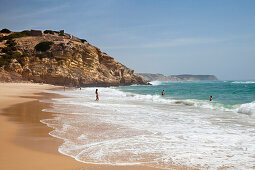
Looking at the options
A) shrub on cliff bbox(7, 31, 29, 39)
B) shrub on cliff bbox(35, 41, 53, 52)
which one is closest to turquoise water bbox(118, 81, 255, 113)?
shrub on cliff bbox(35, 41, 53, 52)

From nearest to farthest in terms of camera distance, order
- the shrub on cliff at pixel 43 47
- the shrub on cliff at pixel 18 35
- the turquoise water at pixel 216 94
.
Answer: the turquoise water at pixel 216 94
the shrub on cliff at pixel 43 47
the shrub on cliff at pixel 18 35

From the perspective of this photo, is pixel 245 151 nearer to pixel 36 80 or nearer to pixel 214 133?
pixel 214 133

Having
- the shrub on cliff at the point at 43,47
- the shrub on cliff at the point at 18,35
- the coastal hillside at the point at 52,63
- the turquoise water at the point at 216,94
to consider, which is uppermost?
the shrub on cliff at the point at 18,35

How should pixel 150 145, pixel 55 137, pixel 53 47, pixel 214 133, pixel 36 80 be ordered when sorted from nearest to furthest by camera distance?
pixel 150 145, pixel 55 137, pixel 214 133, pixel 36 80, pixel 53 47

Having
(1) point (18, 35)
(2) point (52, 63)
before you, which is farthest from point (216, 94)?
(1) point (18, 35)

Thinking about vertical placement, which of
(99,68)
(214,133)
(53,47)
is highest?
(53,47)

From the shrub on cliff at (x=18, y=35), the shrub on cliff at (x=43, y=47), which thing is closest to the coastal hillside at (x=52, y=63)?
the shrub on cliff at (x=43, y=47)

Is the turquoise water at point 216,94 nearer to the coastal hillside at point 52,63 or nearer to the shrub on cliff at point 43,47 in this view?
the coastal hillside at point 52,63

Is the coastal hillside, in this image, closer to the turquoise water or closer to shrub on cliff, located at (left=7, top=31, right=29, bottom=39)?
shrub on cliff, located at (left=7, top=31, right=29, bottom=39)

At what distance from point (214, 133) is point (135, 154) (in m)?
3.14

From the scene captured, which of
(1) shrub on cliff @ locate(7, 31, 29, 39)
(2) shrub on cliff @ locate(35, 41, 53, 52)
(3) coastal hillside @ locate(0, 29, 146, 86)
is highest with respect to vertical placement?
(1) shrub on cliff @ locate(7, 31, 29, 39)

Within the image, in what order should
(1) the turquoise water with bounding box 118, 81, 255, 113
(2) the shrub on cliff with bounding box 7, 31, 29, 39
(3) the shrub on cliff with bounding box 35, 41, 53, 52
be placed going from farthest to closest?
1. (2) the shrub on cliff with bounding box 7, 31, 29, 39
2. (3) the shrub on cliff with bounding box 35, 41, 53, 52
3. (1) the turquoise water with bounding box 118, 81, 255, 113

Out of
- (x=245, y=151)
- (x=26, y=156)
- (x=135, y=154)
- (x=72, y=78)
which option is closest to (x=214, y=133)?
(x=245, y=151)

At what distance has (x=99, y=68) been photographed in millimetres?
61031
